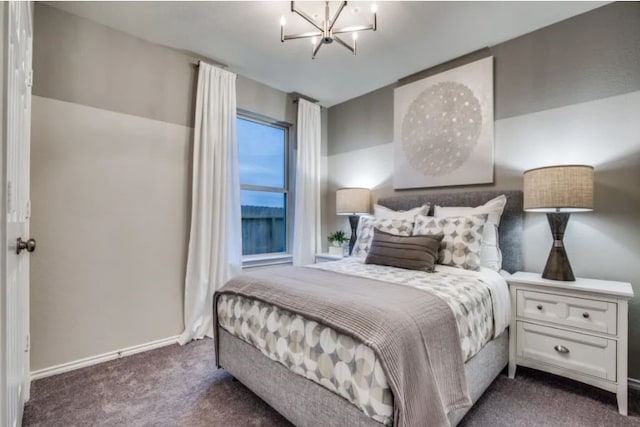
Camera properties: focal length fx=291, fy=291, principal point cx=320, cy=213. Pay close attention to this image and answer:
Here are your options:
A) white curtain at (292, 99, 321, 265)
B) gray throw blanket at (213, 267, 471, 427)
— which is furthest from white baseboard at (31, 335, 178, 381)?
white curtain at (292, 99, 321, 265)

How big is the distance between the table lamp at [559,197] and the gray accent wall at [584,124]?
0.80 ft

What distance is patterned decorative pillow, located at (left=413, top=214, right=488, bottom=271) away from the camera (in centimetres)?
218

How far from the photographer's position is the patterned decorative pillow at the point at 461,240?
218cm

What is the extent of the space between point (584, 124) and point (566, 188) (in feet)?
2.27

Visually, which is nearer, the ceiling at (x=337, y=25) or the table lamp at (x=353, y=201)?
the ceiling at (x=337, y=25)

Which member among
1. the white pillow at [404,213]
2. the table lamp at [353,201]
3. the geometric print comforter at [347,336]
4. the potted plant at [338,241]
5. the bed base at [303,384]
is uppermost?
the table lamp at [353,201]

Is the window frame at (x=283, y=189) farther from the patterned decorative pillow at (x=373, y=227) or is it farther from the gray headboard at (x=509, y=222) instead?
the gray headboard at (x=509, y=222)

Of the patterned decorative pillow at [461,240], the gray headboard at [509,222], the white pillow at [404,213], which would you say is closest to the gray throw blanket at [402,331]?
the patterned decorative pillow at [461,240]

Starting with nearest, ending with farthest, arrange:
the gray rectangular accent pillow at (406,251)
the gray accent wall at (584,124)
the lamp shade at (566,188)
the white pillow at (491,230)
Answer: the lamp shade at (566,188), the gray accent wall at (584,124), the gray rectangular accent pillow at (406,251), the white pillow at (491,230)

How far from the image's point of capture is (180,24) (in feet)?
7.82

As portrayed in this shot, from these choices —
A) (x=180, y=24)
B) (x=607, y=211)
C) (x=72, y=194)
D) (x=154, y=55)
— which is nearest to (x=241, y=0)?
(x=180, y=24)

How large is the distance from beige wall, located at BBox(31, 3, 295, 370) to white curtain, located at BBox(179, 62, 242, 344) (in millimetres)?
114

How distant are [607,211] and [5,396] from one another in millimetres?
3398

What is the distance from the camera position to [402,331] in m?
1.20
